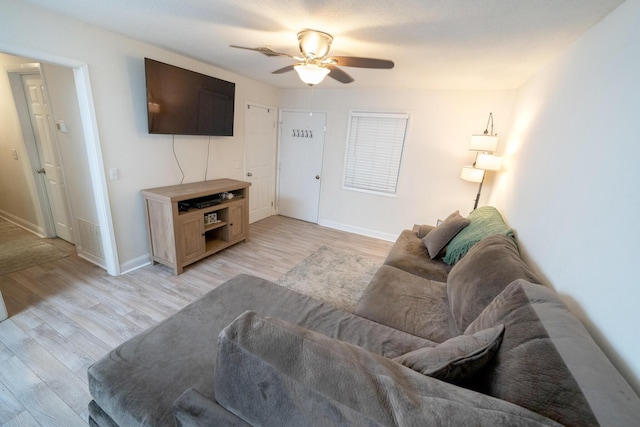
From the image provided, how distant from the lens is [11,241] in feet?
10.6

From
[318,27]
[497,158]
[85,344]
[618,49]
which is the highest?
[318,27]

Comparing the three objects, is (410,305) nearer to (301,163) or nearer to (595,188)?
(595,188)

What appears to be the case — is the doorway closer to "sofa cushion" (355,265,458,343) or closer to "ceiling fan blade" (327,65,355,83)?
"ceiling fan blade" (327,65,355,83)

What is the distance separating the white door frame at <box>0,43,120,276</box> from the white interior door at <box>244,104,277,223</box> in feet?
6.74

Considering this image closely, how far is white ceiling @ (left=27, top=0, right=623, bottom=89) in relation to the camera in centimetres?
151

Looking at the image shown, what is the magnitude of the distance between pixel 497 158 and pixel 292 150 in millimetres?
3221

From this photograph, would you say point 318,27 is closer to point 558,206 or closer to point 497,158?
point 558,206

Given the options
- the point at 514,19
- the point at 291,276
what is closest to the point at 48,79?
the point at 291,276

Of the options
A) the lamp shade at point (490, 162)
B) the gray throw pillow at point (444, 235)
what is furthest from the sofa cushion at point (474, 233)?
the lamp shade at point (490, 162)

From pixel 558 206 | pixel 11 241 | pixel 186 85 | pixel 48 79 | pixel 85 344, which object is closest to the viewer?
pixel 558 206

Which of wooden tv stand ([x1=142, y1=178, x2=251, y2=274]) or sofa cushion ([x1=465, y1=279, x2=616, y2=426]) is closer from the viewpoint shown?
sofa cushion ([x1=465, y1=279, x2=616, y2=426])

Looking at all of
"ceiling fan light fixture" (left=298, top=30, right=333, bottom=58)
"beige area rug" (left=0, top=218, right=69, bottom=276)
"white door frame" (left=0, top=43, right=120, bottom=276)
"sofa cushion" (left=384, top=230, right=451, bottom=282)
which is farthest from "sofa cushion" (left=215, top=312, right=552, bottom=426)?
"beige area rug" (left=0, top=218, right=69, bottom=276)

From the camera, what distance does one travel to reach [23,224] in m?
3.67

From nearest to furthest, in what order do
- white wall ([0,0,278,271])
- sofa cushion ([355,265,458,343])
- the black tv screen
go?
sofa cushion ([355,265,458,343]) < white wall ([0,0,278,271]) < the black tv screen
